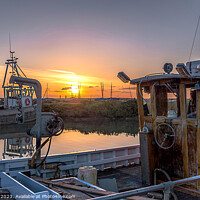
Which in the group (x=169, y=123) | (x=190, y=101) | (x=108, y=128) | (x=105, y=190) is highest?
(x=190, y=101)

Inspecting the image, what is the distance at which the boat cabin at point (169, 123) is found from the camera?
6145 millimetres

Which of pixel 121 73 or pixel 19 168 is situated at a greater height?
pixel 121 73

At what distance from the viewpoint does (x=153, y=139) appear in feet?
22.3

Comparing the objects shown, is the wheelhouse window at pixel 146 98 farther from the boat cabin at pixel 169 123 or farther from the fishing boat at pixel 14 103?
the fishing boat at pixel 14 103

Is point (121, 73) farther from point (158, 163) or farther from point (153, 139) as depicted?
point (158, 163)

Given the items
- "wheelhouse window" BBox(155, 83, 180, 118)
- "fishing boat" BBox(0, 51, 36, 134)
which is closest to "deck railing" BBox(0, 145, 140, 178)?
"wheelhouse window" BBox(155, 83, 180, 118)

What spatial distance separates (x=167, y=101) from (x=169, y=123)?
2.20 ft

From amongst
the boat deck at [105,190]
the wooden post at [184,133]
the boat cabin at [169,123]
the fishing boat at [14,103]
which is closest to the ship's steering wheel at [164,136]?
the boat cabin at [169,123]

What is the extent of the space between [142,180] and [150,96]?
7.55ft

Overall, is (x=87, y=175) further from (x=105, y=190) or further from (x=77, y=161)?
(x=77, y=161)

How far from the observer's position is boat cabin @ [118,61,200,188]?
6145mm

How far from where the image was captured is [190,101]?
6.30 metres

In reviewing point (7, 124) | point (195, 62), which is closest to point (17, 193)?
point (195, 62)

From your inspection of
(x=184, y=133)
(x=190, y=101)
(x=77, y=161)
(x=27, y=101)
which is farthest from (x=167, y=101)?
(x=27, y=101)
